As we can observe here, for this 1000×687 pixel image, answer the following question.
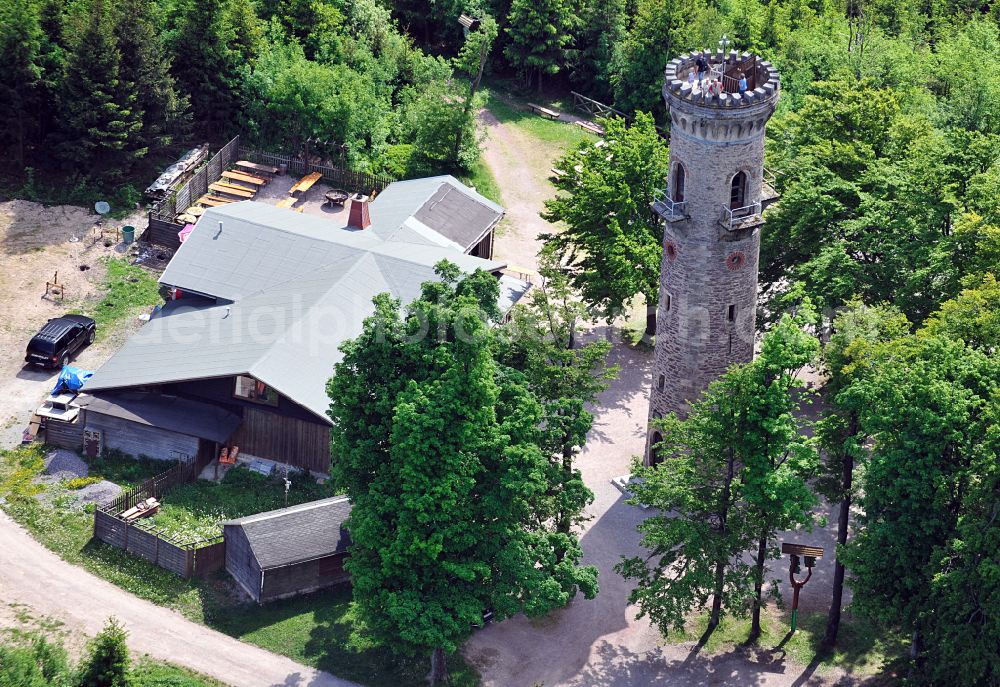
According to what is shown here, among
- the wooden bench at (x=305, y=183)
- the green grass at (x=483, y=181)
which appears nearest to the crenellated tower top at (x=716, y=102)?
the green grass at (x=483, y=181)

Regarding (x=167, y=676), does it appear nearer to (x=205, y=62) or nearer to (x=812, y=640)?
(x=812, y=640)

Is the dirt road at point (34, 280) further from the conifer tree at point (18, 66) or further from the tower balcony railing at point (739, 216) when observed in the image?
the tower balcony railing at point (739, 216)

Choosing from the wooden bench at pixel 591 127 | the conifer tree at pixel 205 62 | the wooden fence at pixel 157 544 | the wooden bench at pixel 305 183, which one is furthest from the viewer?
the wooden bench at pixel 591 127

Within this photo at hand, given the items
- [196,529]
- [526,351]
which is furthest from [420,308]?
[196,529]

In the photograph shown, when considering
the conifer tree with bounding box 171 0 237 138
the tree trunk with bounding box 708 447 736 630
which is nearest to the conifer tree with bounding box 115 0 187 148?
the conifer tree with bounding box 171 0 237 138

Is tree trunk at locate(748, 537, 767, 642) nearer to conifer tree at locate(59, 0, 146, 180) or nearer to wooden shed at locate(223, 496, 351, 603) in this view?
wooden shed at locate(223, 496, 351, 603)

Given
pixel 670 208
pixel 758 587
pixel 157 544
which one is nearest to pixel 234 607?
pixel 157 544
